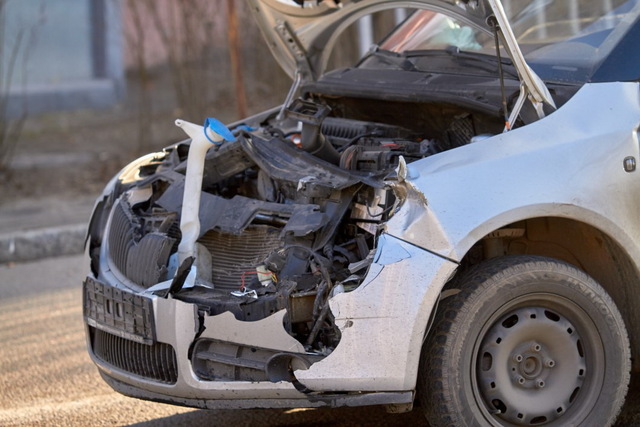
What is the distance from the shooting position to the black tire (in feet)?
11.6

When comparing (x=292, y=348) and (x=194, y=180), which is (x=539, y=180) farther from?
(x=194, y=180)

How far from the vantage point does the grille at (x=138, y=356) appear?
370 centimetres

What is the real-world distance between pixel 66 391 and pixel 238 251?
1.45 m

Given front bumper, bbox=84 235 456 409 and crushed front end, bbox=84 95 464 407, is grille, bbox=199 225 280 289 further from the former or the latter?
front bumper, bbox=84 235 456 409

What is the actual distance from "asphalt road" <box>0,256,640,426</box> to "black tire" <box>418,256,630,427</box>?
58 centimetres

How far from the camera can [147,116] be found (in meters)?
11.4

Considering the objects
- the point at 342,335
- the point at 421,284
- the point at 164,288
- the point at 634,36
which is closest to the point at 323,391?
the point at 342,335

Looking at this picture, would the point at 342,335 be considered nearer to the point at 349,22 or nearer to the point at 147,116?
the point at 349,22

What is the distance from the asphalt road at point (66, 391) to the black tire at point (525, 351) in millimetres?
581

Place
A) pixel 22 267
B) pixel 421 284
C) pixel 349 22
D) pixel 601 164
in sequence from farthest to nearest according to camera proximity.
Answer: pixel 22 267
pixel 349 22
pixel 601 164
pixel 421 284

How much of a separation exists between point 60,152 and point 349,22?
7153mm

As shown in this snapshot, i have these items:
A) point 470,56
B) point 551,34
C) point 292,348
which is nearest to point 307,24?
→ point 470,56

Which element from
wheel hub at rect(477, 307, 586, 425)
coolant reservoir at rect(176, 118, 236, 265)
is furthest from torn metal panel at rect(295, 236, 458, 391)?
coolant reservoir at rect(176, 118, 236, 265)

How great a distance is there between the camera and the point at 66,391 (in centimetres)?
496
